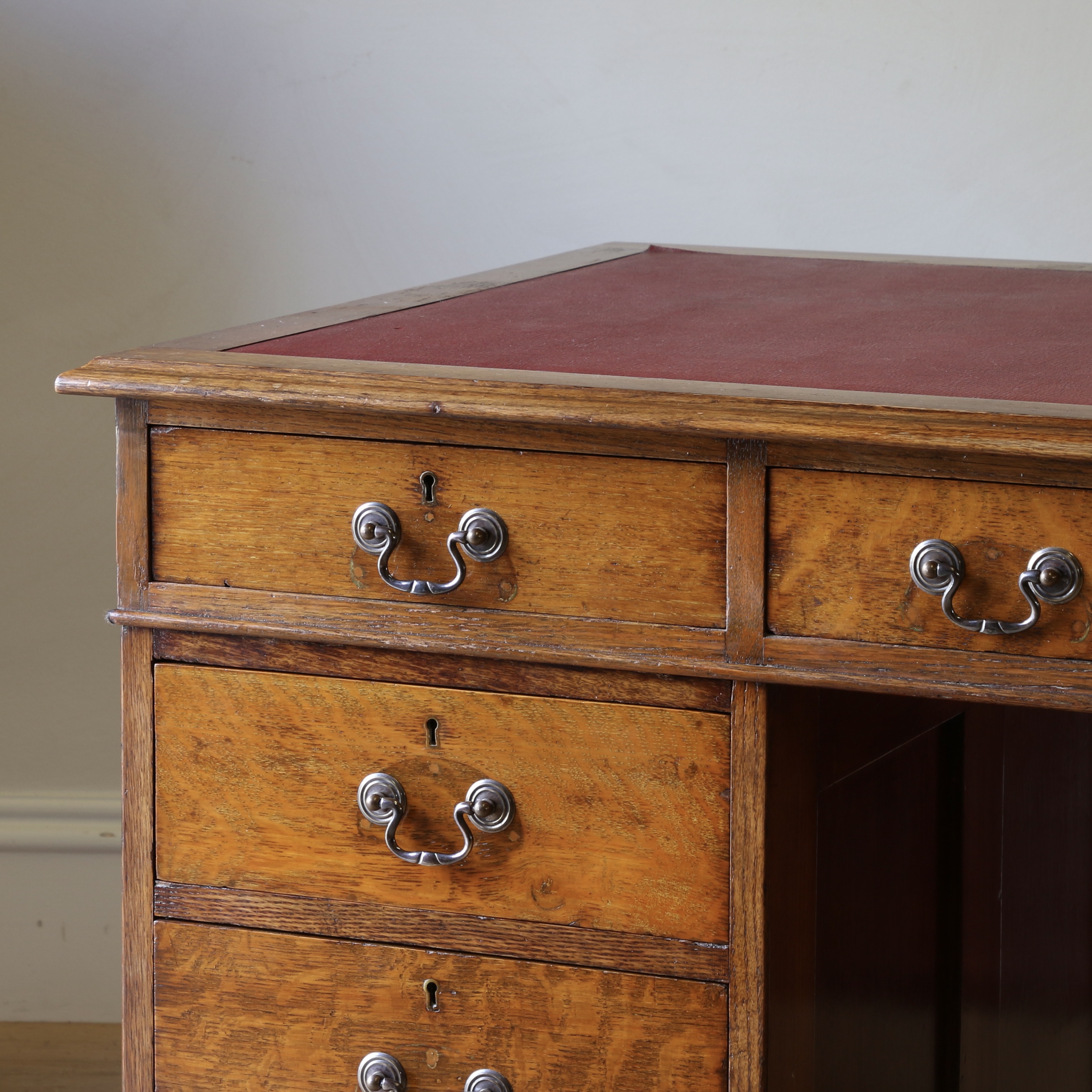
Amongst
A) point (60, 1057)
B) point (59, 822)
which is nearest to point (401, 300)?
point (59, 822)

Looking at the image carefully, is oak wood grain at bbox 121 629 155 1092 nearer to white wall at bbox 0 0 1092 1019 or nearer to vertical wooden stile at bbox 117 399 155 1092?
vertical wooden stile at bbox 117 399 155 1092

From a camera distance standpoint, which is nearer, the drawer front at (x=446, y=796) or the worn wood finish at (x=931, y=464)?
the worn wood finish at (x=931, y=464)

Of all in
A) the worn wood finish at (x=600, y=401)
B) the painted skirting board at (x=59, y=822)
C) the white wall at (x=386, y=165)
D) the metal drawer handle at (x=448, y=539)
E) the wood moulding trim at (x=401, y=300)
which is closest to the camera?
the worn wood finish at (x=600, y=401)

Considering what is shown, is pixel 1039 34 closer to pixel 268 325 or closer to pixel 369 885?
pixel 268 325

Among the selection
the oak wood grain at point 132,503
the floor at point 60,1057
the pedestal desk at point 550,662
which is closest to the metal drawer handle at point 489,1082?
the pedestal desk at point 550,662

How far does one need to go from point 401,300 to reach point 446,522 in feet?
1.14

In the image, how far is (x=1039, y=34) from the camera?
5.51ft

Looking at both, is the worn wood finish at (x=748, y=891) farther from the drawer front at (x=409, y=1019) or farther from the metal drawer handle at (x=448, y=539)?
the metal drawer handle at (x=448, y=539)

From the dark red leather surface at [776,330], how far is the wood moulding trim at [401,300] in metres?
0.02

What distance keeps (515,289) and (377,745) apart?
1.49 feet

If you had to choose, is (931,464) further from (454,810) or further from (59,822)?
(59,822)

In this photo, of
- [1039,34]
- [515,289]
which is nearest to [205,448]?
[515,289]

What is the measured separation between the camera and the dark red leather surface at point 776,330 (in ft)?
2.89

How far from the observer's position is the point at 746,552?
85 cm
